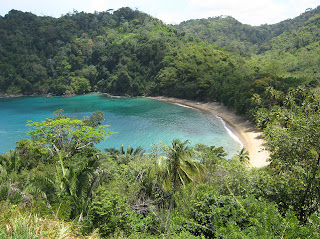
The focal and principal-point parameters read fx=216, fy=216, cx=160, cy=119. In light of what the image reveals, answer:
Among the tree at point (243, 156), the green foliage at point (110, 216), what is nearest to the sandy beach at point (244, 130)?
the tree at point (243, 156)

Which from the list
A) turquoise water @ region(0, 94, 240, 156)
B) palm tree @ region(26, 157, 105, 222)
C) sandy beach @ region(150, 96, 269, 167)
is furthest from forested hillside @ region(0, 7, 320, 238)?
turquoise water @ region(0, 94, 240, 156)

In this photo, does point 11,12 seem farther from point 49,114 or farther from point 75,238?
point 75,238

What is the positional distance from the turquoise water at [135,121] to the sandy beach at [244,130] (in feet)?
6.14

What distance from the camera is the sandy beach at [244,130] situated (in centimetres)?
2706

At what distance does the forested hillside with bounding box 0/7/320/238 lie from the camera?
24.7 ft

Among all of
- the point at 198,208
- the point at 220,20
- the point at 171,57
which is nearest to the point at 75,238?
the point at 198,208

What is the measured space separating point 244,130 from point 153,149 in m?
26.1

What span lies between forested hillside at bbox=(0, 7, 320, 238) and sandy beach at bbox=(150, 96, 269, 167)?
1599 mm

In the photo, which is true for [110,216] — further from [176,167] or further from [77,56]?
[77,56]

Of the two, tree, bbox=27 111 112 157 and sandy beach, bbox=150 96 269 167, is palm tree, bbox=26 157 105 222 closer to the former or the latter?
tree, bbox=27 111 112 157

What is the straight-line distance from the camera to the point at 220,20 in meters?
180

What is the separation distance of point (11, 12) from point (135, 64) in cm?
7585

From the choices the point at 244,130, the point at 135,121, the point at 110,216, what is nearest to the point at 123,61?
the point at 135,121

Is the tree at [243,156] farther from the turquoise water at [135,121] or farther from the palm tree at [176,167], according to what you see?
the palm tree at [176,167]
